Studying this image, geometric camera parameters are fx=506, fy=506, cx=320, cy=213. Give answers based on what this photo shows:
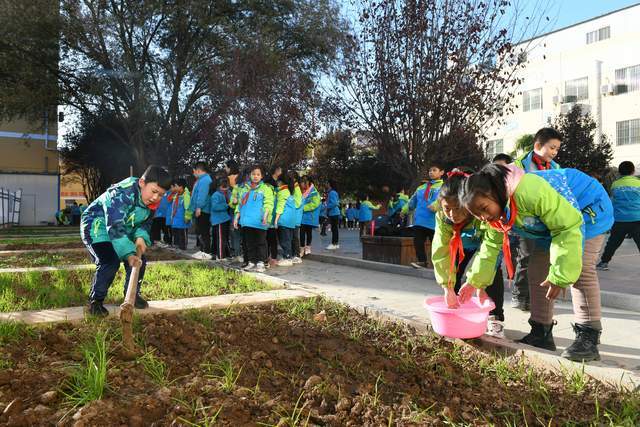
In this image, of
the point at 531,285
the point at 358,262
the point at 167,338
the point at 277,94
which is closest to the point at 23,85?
the point at 277,94

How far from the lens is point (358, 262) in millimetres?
9047

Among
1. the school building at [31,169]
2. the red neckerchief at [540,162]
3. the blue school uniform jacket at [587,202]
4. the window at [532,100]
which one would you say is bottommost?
the blue school uniform jacket at [587,202]

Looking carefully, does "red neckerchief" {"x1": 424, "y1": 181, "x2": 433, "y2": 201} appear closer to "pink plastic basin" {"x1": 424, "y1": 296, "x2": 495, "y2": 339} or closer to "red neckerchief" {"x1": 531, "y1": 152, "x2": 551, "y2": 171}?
"red neckerchief" {"x1": 531, "y1": 152, "x2": 551, "y2": 171}

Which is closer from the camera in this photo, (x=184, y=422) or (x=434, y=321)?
(x=184, y=422)

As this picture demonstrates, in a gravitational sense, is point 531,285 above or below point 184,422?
above

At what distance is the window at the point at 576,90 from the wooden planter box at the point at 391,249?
27194 millimetres

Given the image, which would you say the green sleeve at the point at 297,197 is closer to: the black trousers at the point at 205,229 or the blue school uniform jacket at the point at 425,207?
the black trousers at the point at 205,229

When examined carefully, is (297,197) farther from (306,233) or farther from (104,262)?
(104,262)

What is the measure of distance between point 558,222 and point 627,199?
6.32 meters

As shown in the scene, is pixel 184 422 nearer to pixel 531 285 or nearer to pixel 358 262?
pixel 531 285

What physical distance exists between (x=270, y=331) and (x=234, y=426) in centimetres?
158

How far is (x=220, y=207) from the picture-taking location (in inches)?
372

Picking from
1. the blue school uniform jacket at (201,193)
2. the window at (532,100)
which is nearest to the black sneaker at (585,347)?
the blue school uniform jacket at (201,193)

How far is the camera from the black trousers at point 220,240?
9.64 meters
